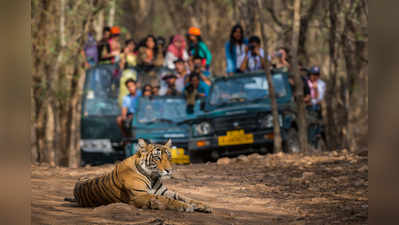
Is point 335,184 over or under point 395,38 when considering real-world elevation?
under

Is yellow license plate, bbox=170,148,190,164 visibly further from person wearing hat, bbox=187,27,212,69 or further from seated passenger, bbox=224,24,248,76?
person wearing hat, bbox=187,27,212,69

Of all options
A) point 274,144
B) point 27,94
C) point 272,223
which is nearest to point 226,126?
point 274,144

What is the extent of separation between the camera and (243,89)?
13.4 m

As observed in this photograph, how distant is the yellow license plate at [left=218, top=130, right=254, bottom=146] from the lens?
40.8ft

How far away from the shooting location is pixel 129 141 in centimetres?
1380

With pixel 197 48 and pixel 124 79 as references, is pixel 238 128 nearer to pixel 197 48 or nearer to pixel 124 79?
pixel 197 48

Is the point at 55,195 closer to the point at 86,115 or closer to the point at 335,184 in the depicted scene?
→ the point at 335,184

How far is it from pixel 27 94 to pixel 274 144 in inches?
361

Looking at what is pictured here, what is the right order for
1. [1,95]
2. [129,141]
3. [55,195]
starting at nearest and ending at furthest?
1. [1,95]
2. [55,195]
3. [129,141]

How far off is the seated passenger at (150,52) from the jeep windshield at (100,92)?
87 centimetres

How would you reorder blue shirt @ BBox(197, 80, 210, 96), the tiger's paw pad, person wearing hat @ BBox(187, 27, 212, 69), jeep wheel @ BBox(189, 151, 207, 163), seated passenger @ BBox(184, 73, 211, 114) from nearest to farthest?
the tiger's paw pad, jeep wheel @ BBox(189, 151, 207, 163), seated passenger @ BBox(184, 73, 211, 114), blue shirt @ BBox(197, 80, 210, 96), person wearing hat @ BBox(187, 27, 212, 69)

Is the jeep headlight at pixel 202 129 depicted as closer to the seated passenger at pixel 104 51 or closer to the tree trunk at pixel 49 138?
the tree trunk at pixel 49 138

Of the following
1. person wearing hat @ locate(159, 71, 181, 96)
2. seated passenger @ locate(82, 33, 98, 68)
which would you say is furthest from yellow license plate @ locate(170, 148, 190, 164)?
seated passenger @ locate(82, 33, 98, 68)

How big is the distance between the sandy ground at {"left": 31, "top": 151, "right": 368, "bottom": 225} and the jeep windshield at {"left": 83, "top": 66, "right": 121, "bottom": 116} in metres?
4.40
